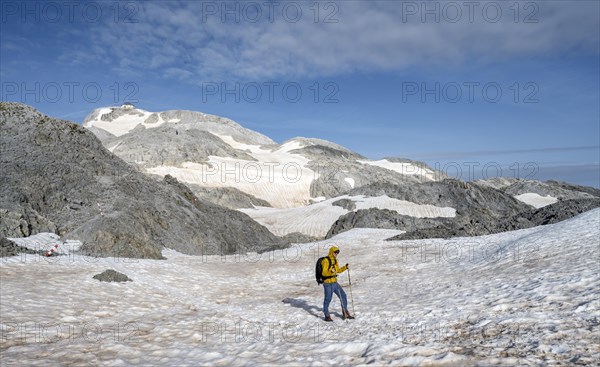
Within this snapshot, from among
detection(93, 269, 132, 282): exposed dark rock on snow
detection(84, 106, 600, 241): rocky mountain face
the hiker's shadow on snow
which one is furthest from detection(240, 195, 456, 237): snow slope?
the hiker's shadow on snow

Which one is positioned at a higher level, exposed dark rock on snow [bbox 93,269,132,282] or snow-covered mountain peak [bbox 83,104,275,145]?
snow-covered mountain peak [bbox 83,104,275,145]

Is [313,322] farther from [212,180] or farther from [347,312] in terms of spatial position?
[212,180]

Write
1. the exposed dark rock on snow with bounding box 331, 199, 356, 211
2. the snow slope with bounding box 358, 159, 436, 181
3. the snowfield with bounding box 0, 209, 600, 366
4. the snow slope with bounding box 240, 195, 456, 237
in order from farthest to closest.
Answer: the snow slope with bounding box 358, 159, 436, 181
the exposed dark rock on snow with bounding box 331, 199, 356, 211
the snow slope with bounding box 240, 195, 456, 237
the snowfield with bounding box 0, 209, 600, 366

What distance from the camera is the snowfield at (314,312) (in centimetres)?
879

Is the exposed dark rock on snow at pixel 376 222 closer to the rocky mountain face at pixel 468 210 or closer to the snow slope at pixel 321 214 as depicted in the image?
the rocky mountain face at pixel 468 210

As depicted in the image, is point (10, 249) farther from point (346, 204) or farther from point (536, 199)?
point (536, 199)

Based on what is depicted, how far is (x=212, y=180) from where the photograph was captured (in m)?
96.5

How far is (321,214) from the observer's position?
62.4m

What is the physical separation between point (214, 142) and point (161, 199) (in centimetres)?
9019

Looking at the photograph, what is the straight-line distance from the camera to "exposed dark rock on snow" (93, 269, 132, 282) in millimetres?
17859

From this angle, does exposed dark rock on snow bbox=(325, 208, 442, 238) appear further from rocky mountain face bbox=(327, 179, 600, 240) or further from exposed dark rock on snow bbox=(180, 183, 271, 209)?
exposed dark rock on snow bbox=(180, 183, 271, 209)

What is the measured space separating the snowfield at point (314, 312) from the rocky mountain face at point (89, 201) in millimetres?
3951

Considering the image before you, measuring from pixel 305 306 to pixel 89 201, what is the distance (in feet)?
74.4

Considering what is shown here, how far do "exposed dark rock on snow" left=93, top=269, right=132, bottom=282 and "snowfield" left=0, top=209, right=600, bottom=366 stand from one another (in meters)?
0.63
